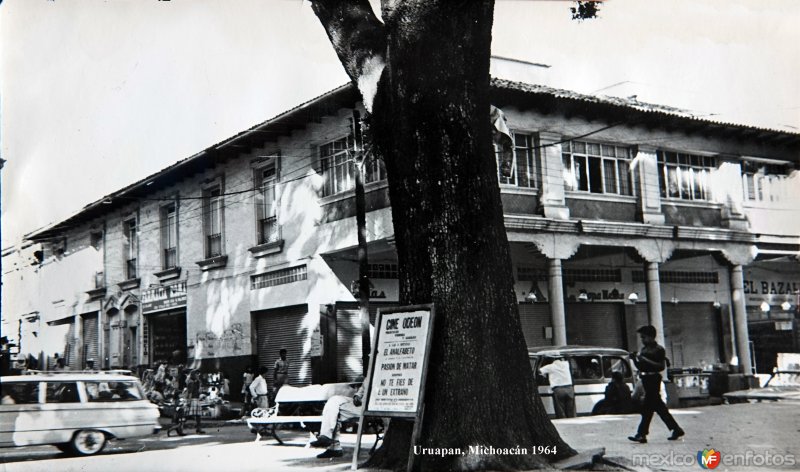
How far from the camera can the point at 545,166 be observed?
1208cm

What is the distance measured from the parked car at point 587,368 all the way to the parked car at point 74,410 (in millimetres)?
5379

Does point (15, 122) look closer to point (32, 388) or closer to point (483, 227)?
point (32, 388)

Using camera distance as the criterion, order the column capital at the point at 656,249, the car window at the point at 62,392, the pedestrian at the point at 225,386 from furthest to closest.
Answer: the pedestrian at the point at 225,386
the column capital at the point at 656,249
the car window at the point at 62,392

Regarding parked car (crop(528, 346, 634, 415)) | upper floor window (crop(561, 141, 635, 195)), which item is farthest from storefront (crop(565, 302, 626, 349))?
upper floor window (crop(561, 141, 635, 195))

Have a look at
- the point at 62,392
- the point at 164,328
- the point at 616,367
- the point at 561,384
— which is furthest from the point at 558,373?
the point at 62,392

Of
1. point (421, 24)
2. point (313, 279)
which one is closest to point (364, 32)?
point (421, 24)

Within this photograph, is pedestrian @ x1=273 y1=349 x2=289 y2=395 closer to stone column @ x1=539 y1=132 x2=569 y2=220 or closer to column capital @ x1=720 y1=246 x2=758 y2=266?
stone column @ x1=539 y1=132 x2=569 y2=220

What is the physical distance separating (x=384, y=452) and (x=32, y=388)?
15.5ft

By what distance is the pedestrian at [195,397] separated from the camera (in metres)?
10.9

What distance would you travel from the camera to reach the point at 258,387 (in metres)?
11.1

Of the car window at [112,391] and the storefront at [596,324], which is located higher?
the storefront at [596,324]

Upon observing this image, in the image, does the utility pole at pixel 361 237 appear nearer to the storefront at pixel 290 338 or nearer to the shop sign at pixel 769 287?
the storefront at pixel 290 338

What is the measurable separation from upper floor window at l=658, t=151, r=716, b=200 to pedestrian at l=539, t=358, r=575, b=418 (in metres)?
3.06

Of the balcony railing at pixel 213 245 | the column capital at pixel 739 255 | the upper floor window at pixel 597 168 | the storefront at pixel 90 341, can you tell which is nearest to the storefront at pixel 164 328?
the storefront at pixel 90 341
